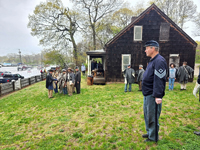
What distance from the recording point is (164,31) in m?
12.1

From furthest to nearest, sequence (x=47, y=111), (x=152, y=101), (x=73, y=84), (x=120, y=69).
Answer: (x=120, y=69), (x=73, y=84), (x=47, y=111), (x=152, y=101)

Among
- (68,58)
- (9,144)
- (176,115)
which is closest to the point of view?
(9,144)

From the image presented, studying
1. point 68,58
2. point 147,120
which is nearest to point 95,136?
point 147,120

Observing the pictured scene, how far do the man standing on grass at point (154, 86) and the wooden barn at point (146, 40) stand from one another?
9.85 metres

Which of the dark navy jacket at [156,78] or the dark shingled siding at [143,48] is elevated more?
the dark shingled siding at [143,48]

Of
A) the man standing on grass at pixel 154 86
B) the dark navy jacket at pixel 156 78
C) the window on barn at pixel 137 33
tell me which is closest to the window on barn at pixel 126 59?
the window on barn at pixel 137 33

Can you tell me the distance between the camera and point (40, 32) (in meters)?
23.5

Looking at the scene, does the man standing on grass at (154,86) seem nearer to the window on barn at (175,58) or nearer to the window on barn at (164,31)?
the window on barn at (164,31)

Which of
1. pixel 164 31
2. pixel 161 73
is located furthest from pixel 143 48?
pixel 161 73

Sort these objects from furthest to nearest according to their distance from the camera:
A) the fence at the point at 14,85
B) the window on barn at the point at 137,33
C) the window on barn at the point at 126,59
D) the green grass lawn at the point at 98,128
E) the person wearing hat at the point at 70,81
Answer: the window on barn at the point at 126,59 → the window on barn at the point at 137,33 → the fence at the point at 14,85 → the person wearing hat at the point at 70,81 → the green grass lawn at the point at 98,128


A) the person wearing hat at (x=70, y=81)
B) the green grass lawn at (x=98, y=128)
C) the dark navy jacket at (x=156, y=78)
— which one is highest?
the dark navy jacket at (x=156, y=78)

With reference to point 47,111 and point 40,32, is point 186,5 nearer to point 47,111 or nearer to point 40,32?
point 40,32

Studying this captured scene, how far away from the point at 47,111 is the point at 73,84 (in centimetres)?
299

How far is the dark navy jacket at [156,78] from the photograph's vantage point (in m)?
2.67
